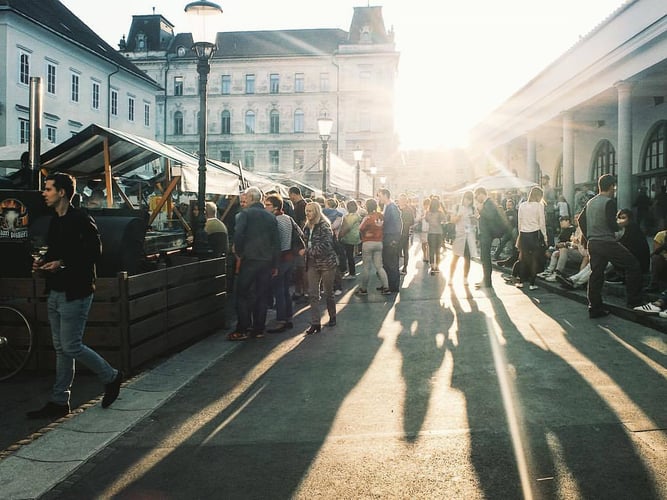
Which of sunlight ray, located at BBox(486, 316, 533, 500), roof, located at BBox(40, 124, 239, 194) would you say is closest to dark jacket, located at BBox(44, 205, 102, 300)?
sunlight ray, located at BBox(486, 316, 533, 500)

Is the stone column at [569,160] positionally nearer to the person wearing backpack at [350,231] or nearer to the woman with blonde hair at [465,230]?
the person wearing backpack at [350,231]

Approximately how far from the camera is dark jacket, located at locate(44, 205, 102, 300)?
4965mm

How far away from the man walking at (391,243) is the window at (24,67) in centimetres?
2573

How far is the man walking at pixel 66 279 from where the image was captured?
16.3 feet

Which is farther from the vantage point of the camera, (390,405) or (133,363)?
(133,363)

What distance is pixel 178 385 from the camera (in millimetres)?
5918

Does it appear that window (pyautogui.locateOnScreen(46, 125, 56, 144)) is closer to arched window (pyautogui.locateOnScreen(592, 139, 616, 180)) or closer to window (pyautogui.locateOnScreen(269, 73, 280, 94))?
arched window (pyautogui.locateOnScreen(592, 139, 616, 180))

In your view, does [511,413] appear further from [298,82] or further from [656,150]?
[298,82]

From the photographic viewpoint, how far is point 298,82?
A: 68.0 metres

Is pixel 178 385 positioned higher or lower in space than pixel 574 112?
lower

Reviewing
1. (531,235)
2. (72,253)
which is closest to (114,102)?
(531,235)

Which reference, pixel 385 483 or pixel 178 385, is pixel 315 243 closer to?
pixel 178 385

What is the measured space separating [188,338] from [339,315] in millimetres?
2880

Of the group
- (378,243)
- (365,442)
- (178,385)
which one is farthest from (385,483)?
(378,243)
